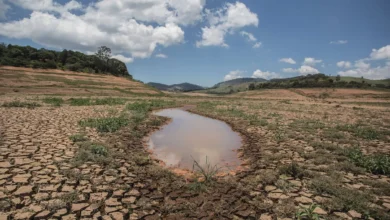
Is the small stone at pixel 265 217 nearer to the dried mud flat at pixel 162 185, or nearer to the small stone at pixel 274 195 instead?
the dried mud flat at pixel 162 185

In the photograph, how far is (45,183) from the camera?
4531 mm

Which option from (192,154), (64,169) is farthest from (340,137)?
(64,169)

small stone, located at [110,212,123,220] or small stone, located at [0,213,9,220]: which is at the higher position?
small stone, located at [0,213,9,220]

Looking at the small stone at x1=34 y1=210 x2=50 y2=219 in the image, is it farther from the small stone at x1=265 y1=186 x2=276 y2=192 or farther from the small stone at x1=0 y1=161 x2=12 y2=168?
the small stone at x1=265 y1=186 x2=276 y2=192

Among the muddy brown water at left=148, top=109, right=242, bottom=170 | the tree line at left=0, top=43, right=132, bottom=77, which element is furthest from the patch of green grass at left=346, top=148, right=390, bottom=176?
the tree line at left=0, top=43, right=132, bottom=77

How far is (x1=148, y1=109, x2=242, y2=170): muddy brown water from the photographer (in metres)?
6.91

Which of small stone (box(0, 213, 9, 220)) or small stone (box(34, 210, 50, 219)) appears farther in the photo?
small stone (box(34, 210, 50, 219))

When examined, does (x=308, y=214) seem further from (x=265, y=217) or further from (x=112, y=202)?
Answer: (x=112, y=202)

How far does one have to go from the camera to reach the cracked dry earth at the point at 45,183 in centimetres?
366

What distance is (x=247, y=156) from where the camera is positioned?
7414mm

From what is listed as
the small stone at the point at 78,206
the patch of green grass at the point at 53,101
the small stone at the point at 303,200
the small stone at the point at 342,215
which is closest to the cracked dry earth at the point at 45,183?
the small stone at the point at 78,206

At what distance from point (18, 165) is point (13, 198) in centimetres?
176

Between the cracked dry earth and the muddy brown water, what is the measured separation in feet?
7.17

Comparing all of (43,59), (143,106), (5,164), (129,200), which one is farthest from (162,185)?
(43,59)
